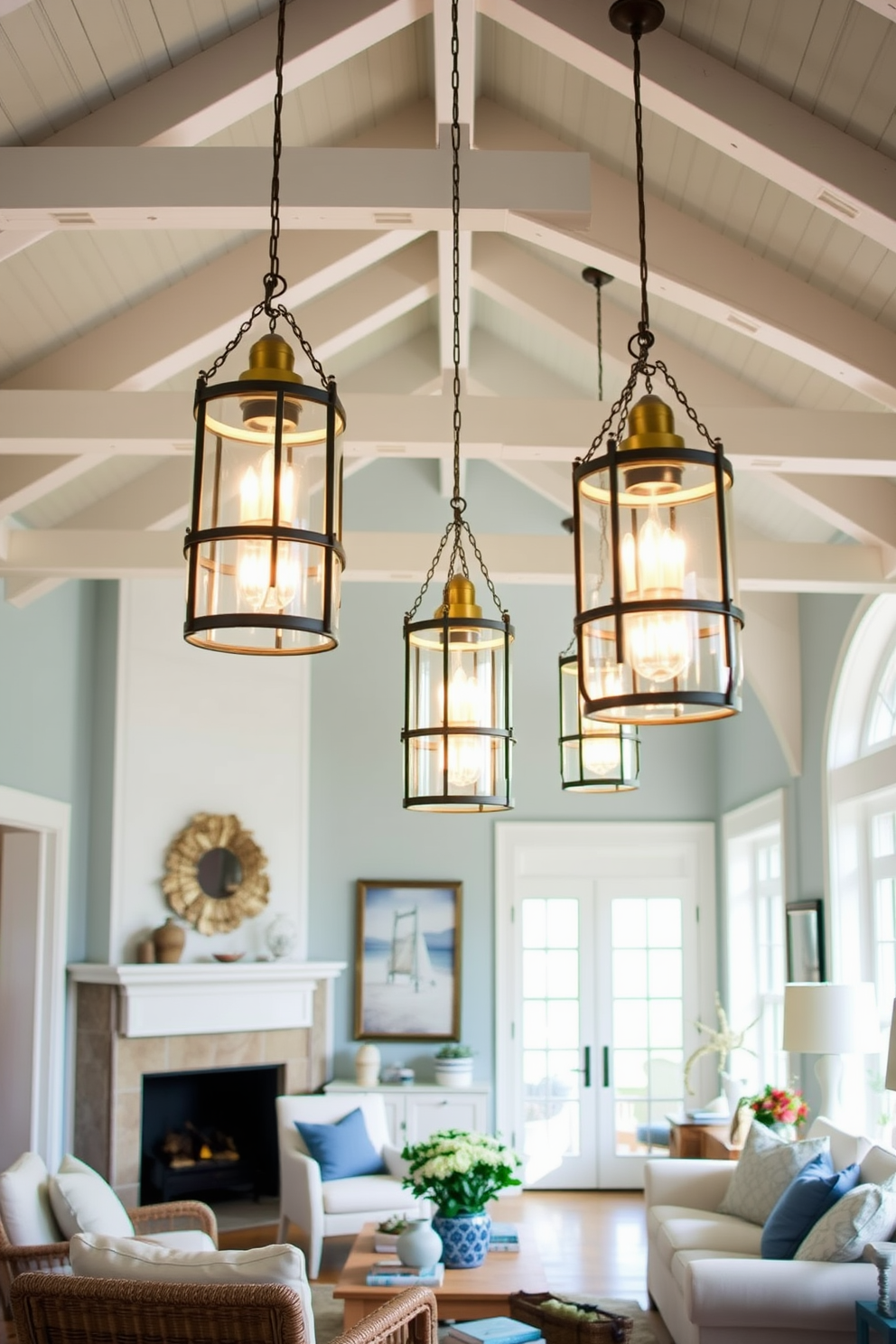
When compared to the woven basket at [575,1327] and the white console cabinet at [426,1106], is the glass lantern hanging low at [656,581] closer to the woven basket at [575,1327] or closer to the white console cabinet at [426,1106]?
the woven basket at [575,1327]

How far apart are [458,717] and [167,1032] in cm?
486

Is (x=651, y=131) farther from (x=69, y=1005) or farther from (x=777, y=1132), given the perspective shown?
(x=69, y=1005)

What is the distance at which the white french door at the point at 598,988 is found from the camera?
8367mm

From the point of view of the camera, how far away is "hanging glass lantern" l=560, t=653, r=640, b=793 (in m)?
4.23

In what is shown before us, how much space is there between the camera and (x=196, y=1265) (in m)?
2.99

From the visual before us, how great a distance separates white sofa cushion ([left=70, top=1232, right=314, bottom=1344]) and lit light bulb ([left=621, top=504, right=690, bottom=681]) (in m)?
1.79

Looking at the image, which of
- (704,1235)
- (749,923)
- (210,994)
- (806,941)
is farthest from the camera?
(749,923)

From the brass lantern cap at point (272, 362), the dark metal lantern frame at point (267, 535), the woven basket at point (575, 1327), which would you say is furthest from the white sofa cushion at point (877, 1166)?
the brass lantern cap at point (272, 362)

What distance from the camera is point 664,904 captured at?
8.74m

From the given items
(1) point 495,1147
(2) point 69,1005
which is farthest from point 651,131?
(2) point 69,1005

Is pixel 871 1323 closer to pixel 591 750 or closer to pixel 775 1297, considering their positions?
pixel 775 1297

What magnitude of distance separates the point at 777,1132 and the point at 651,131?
13.9ft

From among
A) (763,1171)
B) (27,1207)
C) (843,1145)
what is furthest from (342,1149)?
(843,1145)

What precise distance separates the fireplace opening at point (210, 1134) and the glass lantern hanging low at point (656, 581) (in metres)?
6.31
